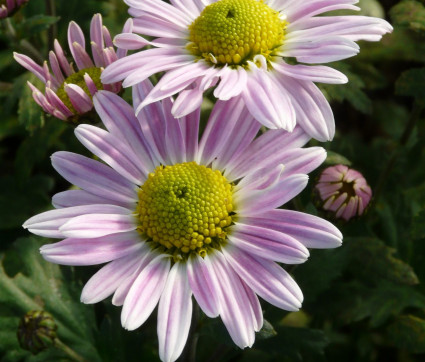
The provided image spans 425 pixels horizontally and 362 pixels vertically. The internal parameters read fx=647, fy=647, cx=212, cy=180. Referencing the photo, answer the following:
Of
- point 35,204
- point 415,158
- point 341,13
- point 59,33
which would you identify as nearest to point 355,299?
point 415,158

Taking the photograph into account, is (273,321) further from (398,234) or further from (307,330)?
(398,234)

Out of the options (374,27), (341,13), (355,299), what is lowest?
(355,299)

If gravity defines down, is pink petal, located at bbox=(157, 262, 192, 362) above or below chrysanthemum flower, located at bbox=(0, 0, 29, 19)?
below

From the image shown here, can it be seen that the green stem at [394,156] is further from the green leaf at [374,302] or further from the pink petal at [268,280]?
Answer: the pink petal at [268,280]

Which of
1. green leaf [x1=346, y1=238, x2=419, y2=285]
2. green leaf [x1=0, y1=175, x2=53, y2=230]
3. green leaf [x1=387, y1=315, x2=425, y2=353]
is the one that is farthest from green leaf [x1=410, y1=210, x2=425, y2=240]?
green leaf [x1=0, y1=175, x2=53, y2=230]

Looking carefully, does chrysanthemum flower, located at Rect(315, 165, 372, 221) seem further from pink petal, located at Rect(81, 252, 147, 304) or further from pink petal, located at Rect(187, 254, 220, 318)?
pink petal, located at Rect(81, 252, 147, 304)

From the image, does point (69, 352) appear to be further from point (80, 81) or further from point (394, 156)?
point (394, 156)
